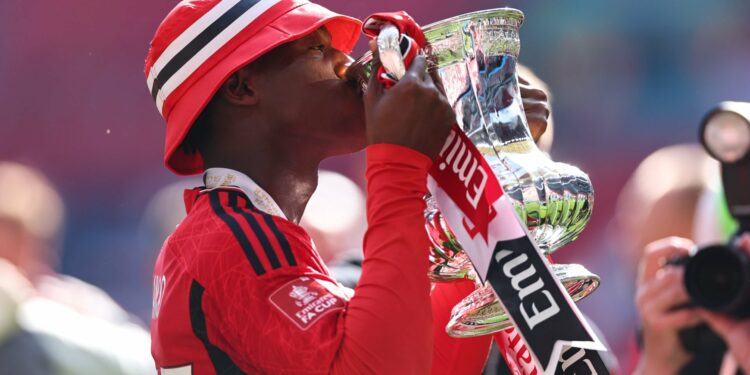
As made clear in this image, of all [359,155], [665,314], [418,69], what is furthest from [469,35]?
[359,155]

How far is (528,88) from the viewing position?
190 cm

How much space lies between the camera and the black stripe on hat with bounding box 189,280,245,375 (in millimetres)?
1592

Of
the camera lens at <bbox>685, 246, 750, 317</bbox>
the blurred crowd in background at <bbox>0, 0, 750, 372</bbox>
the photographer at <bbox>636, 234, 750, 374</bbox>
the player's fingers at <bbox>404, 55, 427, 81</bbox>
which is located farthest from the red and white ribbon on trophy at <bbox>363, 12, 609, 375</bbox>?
the blurred crowd in background at <bbox>0, 0, 750, 372</bbox>

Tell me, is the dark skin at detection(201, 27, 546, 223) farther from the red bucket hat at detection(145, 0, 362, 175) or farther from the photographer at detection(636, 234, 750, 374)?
the photographer at detection(636, 234, 750, 374)

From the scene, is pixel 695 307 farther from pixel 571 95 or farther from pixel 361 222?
pixel 571 95

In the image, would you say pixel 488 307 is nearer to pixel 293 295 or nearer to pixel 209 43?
pixel 293 295

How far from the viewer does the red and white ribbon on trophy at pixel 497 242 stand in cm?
148

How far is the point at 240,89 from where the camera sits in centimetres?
180

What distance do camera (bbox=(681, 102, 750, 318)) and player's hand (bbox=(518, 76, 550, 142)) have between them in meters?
0.98

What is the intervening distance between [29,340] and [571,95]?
333 cm

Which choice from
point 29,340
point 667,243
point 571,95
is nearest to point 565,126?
point 571,95

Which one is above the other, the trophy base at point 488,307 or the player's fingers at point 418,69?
the player's fingers at point 418,69

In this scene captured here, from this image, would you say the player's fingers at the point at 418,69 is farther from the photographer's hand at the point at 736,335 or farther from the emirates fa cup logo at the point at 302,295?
the photographer's hand at the point at 736,335

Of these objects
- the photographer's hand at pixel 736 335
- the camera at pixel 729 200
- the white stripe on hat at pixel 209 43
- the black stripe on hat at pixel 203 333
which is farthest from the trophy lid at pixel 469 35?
the photographer's hand at pixel 736 335
